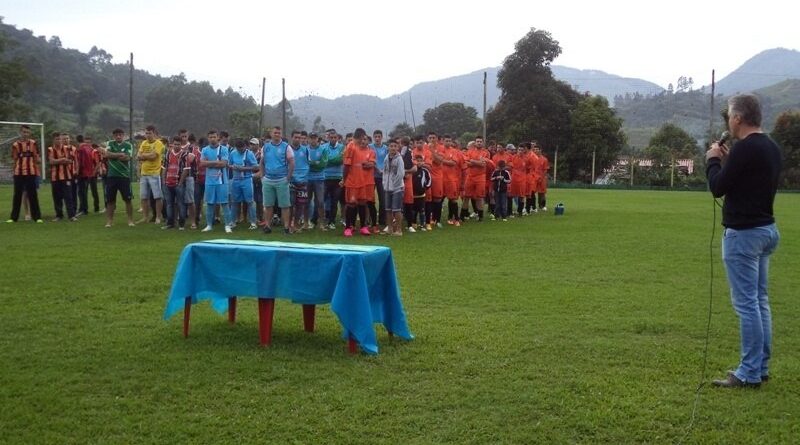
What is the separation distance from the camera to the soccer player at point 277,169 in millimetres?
14570

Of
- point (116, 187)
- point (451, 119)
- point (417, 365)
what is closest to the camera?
point (417, 365)

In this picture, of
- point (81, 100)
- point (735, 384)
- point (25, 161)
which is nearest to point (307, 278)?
point (735, 384)

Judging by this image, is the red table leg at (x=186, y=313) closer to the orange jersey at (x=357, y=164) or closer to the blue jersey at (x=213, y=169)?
the orange jersey at (x=357, y=164)

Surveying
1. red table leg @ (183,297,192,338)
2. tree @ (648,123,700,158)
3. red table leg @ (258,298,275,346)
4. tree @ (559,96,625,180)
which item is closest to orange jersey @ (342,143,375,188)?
red table leg @ (183,297,192,338)

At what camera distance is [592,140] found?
53438 mm

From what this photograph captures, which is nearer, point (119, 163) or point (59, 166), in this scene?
point (119, 163)

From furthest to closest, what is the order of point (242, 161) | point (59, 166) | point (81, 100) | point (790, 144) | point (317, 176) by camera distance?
1. point (81, 100)
2. point (790, 144)
3. point (59, 166)
4. point (242, 161)
5. point (317, 176)

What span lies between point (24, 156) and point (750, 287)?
1543cm

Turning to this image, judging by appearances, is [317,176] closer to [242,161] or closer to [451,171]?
[242,161]

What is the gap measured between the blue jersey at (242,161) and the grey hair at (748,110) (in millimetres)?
11818

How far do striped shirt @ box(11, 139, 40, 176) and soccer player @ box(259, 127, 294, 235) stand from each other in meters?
5.51

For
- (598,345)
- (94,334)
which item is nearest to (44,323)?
(94,334)

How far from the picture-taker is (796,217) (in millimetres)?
22094

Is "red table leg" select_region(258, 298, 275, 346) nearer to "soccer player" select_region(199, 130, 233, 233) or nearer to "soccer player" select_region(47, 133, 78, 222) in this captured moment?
"soccer player" select_region(199, 130, 233, 233)
